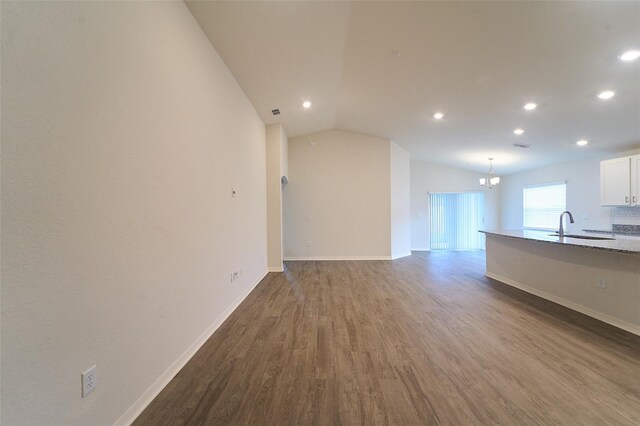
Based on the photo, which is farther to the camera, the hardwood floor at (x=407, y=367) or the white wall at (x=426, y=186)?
the white wall at (x=426, y=186)

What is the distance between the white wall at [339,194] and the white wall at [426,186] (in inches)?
84.2

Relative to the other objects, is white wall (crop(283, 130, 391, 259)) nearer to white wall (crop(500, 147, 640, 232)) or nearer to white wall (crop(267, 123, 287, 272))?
white wall (crop(267, 123, 287, 272))

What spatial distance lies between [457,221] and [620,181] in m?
4.14

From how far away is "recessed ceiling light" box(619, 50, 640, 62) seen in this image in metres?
2.55

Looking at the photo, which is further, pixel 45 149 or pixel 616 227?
pixel 616 227

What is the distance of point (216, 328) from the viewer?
2.70m

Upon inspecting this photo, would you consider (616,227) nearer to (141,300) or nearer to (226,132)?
(226,132)

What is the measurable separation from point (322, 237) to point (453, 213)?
4.99 m

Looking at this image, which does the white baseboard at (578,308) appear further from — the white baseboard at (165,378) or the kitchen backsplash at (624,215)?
the white baseboard at (165,378)

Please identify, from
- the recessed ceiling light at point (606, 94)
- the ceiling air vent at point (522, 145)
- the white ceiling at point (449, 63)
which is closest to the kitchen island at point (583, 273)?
the recessed ceiling light at point (606, 94)

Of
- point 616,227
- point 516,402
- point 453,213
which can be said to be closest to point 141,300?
point 516,402

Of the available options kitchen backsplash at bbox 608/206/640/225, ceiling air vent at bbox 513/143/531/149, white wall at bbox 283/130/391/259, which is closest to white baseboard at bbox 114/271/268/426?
white wall at bbox 283/130/391/259

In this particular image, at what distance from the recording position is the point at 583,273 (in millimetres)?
3031

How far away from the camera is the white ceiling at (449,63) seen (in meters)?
2.37
